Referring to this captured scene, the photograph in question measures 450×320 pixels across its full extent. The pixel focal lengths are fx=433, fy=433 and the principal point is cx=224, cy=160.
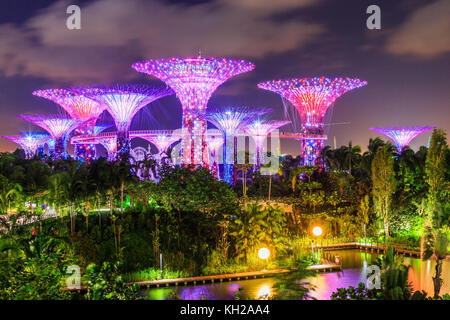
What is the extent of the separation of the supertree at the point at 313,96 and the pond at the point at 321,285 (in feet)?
56.3

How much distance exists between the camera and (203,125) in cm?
2302

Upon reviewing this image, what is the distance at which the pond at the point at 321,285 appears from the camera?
9.84 metres

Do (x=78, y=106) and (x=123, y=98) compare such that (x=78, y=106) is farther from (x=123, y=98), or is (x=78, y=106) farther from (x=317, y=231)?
(x=317, y=231)

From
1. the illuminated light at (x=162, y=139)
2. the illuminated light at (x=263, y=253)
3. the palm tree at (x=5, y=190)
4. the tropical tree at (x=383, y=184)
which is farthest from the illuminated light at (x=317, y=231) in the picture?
the illuminated light at (x=162, y=139)

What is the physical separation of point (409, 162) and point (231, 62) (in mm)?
9970

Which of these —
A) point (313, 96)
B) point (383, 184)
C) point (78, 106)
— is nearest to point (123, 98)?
point (78, 106)

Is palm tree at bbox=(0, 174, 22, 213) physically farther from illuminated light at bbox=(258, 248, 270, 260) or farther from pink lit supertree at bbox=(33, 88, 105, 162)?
pink lit supertree at bbox=(33, 88, 105, 162)

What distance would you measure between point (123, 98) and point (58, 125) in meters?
15.9

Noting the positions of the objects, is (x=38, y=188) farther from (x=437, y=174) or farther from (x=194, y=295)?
(x=437, y=174)

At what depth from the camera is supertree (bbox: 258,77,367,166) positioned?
92.8ft

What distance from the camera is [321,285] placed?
10.6 meters

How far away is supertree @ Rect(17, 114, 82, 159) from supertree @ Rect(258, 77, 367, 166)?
18937 millimetres
